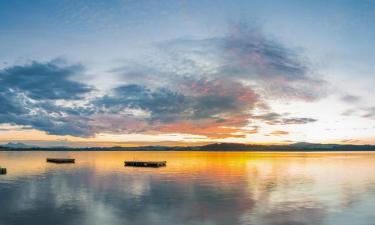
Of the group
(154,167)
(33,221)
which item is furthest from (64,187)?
(154,167)

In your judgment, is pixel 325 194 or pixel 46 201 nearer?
pixel 46 201

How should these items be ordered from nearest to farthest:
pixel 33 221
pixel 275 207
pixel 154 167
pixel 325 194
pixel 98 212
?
pixel 33 221
pixel 98 212
pixel 275 207
pixel 325 194
pixel 154 167

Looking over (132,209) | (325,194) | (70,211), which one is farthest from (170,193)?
(325,194)

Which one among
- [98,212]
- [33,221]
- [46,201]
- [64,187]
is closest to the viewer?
Result: [33,221]

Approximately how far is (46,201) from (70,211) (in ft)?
30.4

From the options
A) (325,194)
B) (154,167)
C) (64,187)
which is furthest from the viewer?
(154,167)

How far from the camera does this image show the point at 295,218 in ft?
129

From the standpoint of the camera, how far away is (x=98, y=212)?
→ 4269 centimetres

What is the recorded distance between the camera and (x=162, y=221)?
125 feet

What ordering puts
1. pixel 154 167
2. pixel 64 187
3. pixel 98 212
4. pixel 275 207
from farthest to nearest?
pixel 154 167, pixel 64 187, pixel 275 207, pixel 98 212

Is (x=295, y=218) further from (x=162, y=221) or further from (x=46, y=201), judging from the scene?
(x=46, y=201)

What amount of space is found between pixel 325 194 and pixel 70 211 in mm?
39184

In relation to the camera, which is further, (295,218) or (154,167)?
(154,167)

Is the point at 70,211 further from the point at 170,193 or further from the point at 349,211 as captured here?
the point at 349,211
